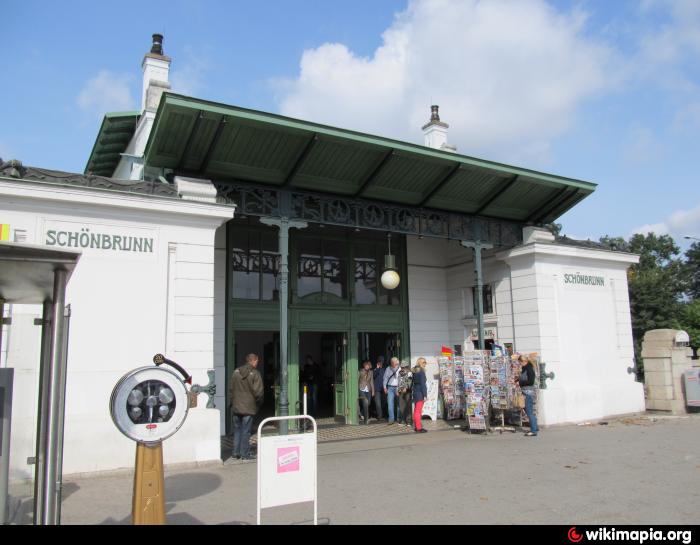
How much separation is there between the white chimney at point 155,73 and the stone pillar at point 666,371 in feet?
46.5

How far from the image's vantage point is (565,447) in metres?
9.39

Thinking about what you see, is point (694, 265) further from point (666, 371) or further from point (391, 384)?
point (391, 384)

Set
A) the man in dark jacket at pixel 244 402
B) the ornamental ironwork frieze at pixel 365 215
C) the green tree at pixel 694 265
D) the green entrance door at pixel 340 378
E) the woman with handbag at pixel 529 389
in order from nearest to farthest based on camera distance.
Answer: the man in dark jacket at pixel 244 402 < the ornamental ironwork frieze at pixel 365 215 < the woman with handbag at pixel 529 389 < the green entrance door at pixel 340 378 < the green tree at pixel 694 265

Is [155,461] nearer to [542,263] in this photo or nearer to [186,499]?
[186,499]

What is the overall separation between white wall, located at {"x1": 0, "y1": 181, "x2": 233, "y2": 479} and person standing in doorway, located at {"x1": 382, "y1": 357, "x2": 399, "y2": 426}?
5.16 metres

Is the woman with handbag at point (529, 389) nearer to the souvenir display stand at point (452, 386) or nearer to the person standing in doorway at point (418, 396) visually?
the souvenir display stand at point (452, 386)

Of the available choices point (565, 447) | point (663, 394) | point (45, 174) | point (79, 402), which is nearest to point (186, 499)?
point (79, 402)

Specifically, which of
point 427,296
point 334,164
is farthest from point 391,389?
point 334,164

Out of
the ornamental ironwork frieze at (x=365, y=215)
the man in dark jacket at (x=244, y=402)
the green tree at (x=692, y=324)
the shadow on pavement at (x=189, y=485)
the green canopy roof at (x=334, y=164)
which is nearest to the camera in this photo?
the shadow on pavement at (x=189, y=485)

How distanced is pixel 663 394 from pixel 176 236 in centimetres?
1299

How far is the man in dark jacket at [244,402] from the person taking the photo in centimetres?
866

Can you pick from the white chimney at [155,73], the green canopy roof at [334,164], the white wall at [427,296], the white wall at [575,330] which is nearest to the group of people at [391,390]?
the white wall at [427,296]

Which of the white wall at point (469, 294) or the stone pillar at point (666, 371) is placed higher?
the white wall at point (469, 294)
